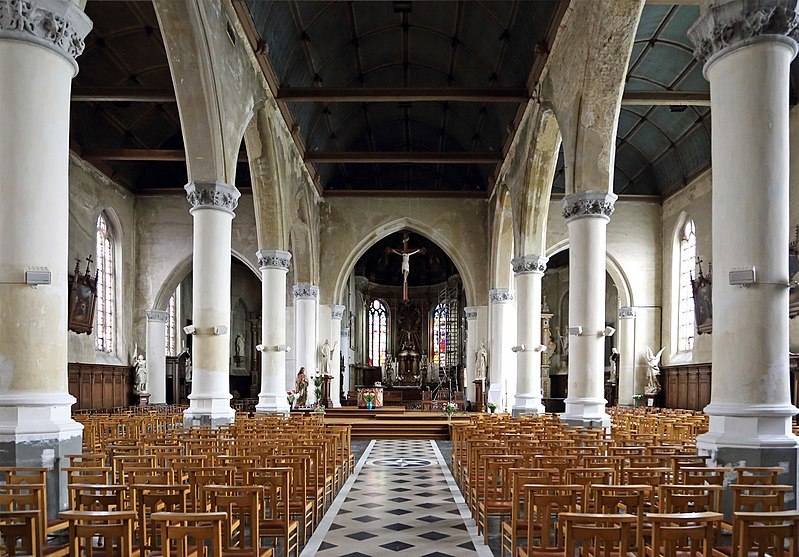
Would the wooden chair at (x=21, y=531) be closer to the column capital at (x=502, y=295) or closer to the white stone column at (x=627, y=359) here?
the column capital at (x=502, y=295)

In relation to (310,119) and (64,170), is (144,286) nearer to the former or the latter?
(310,119)

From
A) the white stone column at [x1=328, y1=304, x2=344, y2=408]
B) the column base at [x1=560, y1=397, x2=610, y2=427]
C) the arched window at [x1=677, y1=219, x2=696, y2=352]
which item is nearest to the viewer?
the column base at [x1=560, y1=397, x2=610, y2=427]

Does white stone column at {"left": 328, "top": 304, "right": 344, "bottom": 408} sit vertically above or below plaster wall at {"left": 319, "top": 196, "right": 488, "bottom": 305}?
below

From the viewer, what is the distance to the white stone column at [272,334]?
22266mm

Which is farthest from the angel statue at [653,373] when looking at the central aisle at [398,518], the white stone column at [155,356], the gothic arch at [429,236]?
the white stone column at [155,356]

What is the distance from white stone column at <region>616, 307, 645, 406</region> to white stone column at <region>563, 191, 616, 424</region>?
14806 millimetres

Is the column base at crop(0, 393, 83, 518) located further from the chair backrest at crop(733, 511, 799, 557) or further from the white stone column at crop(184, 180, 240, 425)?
the white stone column at crop(184, 180, 240, 425)

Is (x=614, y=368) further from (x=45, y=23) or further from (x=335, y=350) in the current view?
(x=45, y=23)

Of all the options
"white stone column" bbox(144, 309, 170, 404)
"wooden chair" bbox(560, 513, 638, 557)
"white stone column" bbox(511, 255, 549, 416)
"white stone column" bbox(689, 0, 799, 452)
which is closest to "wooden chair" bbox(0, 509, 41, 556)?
"wooden chair" bbox(560, 513, 638, 557)

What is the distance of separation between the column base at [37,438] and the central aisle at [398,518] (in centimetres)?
264

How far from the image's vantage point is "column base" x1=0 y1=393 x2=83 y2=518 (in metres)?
7.66

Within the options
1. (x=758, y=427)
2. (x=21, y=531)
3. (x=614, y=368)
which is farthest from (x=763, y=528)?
(x=614, y=368)

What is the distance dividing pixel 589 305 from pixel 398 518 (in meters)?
7.52

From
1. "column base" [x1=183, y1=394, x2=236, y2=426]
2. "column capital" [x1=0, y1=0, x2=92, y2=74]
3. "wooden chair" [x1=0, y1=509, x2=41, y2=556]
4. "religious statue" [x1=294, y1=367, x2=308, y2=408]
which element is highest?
"column capital" [x1=0, y1=0, x2=92, y2=74]
